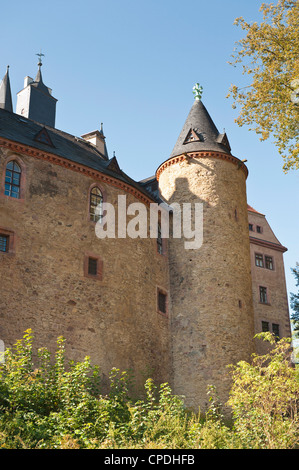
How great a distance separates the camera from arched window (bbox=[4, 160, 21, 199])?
19.5 meters

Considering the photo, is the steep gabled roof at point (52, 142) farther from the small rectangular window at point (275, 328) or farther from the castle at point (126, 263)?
the small rectangular window at point (275, 328)

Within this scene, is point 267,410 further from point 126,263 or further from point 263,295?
point 263,295

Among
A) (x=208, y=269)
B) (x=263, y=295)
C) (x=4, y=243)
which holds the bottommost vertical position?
(x=4, y=243)

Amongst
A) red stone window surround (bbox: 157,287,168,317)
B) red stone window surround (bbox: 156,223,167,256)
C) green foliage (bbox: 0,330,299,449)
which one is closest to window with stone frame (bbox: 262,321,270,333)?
red stone window surround (bbox: 157,287,168,317)

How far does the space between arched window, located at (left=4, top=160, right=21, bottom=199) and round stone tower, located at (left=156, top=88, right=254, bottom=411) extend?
844cm

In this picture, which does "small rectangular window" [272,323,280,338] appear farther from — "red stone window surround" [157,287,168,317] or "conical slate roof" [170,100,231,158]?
"conical slate roof" [170,100,231,158]

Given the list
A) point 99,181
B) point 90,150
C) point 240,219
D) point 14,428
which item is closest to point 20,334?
point 14,428

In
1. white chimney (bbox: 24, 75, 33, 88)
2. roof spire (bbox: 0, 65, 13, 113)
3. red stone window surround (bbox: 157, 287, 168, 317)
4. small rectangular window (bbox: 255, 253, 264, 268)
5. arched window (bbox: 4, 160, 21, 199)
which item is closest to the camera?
arched window (bbox: 4, 160, 21, 199)

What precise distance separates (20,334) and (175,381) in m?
7.85

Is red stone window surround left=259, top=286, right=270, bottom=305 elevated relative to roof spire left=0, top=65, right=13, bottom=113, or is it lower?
lower

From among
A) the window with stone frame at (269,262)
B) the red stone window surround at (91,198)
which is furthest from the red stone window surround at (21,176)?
the window with stone frame at (269,262)

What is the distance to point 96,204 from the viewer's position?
72.6ft

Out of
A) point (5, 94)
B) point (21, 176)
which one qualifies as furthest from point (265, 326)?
point (5, 94)

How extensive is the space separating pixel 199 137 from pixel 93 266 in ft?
30.7
